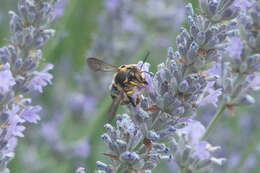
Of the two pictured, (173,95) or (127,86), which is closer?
(173,95)

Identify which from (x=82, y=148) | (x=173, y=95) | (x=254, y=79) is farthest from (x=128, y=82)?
(x=82, y=148)

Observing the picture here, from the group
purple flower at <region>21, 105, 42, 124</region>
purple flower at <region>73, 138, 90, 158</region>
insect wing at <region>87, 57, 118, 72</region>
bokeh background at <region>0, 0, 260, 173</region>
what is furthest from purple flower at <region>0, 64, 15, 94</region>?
purple flower at <region>73, 138, 90, 158</region>

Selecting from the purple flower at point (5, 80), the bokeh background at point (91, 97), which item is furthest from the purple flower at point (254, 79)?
the bokeh background at point (91, 97)

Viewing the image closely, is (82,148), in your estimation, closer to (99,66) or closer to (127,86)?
(99,66)

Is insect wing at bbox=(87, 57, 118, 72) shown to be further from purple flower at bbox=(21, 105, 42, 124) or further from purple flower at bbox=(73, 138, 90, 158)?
purple flower at bbox=(73, 138, 90, 158)

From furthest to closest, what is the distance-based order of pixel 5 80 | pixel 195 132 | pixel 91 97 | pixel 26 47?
pixel 91 97 < pixel 195 132 < pixel 26 47 < pixel 5 80

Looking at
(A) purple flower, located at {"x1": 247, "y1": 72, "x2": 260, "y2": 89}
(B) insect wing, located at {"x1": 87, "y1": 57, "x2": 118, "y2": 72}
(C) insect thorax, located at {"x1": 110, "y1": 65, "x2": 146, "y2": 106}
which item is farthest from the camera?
(A) purple flower, located at {"x1": 247, "y1": 72, "x2": 260, "y2": 89}
